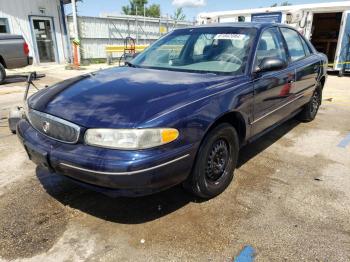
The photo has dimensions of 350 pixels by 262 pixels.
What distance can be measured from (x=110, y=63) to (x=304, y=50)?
12.8 meters

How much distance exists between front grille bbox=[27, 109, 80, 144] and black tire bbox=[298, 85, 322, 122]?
171 inches

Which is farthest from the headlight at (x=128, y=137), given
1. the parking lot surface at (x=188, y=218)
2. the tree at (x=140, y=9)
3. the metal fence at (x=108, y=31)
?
the tree at (x=140, y=9)

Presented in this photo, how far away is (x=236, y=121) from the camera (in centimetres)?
324

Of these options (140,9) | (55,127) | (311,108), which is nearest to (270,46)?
(311,108)

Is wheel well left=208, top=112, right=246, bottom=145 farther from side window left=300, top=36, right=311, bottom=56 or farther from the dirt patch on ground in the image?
side window left=300, top=36, right=311, bottom=56

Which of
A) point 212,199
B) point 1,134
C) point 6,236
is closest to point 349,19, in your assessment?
point 212,199

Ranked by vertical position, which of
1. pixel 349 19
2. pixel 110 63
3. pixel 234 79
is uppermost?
pixel 349 19

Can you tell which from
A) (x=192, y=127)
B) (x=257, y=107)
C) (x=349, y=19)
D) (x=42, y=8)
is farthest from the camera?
(x=42, y=8)

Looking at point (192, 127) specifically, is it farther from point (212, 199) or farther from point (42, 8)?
point (42, 8)

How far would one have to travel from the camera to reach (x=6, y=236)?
8.42ft

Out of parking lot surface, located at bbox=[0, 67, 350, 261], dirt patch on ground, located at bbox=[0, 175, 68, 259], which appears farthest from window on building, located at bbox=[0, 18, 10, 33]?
dirt patch on ground, located at bbox=[0, 175, 68, 259]

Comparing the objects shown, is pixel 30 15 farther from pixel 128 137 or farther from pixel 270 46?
pixel 128 137

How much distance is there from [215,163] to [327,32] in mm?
14311

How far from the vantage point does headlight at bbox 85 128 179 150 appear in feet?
7.45
